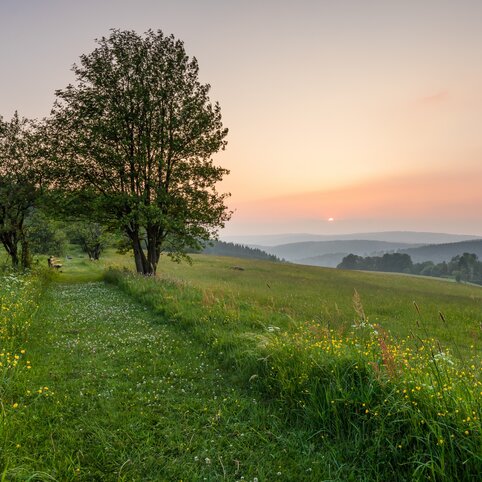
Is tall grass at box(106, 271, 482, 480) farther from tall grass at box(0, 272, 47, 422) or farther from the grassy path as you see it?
tall grass at box(0, 272, 47, 422)

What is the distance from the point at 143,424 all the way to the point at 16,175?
3053 cm

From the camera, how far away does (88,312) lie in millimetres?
14859

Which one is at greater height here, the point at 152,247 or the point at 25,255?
the point at 152,247

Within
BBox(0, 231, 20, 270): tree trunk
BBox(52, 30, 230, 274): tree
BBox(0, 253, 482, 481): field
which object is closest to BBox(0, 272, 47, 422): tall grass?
BBox(0, 253, 482, 481): field

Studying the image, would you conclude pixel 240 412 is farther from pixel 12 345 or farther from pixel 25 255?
pixel 25 255

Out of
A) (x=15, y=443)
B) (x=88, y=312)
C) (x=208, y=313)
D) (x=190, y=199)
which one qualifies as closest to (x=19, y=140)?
(x=190, y=199)

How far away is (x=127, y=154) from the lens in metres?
26.7

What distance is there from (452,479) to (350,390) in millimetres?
2111

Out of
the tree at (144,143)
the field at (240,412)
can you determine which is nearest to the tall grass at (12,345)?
the field at (240,412)

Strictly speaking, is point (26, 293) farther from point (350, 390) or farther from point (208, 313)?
point (350, 390)

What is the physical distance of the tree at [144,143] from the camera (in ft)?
83.4

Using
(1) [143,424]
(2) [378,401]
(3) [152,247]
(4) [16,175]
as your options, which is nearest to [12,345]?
(1) [143,424]

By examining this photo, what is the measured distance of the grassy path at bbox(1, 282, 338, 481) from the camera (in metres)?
4.88

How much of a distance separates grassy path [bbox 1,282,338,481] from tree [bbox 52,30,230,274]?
1694 centimetres
